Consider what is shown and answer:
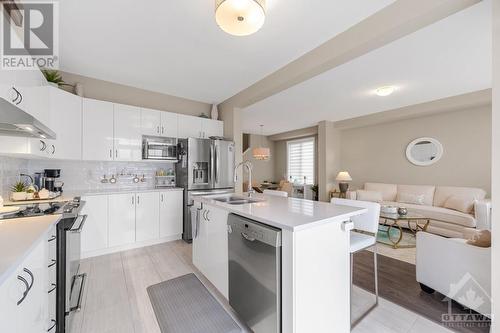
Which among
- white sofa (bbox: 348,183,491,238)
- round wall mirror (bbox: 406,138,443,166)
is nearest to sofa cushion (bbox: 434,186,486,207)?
white sofa (bbox: 348,183,491,238)

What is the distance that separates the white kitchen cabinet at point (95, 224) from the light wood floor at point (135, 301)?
0.18m

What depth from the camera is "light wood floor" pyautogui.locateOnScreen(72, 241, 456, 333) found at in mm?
1602

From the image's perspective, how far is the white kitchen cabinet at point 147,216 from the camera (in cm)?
314

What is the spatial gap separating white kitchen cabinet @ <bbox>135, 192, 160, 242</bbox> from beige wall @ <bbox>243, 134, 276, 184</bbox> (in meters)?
4.89

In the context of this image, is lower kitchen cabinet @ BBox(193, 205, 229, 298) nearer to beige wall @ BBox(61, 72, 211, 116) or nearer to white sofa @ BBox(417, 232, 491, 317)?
white sofa @ BBox(417, 232, 491, 317)

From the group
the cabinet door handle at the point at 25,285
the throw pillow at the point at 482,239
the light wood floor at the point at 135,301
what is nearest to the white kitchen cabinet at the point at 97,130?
the light wood floor at the point at 135,301

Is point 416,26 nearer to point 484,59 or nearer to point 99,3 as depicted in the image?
point 484,59

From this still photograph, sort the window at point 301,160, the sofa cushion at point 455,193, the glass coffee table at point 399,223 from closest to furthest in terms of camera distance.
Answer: the glass coffee table at point 399,223 < the sofa cushion at point 455,193 < the window at point 301,160

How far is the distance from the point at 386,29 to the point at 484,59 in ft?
6.45

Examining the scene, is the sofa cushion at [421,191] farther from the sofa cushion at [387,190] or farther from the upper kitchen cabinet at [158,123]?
the upper kitchen cabinet at [158,123]

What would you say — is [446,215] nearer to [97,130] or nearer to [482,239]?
[482,239]

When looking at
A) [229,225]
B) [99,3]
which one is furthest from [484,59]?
[99,3]

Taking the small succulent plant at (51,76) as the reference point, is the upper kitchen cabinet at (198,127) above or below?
below

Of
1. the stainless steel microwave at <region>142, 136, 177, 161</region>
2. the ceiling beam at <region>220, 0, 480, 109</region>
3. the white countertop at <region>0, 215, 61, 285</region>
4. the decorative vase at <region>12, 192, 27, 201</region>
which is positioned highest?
the ceiling beam at <region>220, 0, 480, 109</region>
